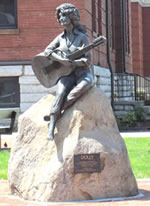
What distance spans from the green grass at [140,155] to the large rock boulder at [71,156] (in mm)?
2292

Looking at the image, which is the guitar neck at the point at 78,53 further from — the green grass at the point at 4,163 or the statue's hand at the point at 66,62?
the green grass at the point at 4,163

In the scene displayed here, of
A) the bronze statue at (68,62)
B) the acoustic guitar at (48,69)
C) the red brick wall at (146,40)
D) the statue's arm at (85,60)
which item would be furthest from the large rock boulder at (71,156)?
the red brick wall at (146,40)

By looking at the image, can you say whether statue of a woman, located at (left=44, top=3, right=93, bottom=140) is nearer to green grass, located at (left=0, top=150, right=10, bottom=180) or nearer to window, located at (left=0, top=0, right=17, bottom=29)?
green grass, located at (left=0, top=150, right=10, bottom=180)

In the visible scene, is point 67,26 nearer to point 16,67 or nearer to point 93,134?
point 93,134

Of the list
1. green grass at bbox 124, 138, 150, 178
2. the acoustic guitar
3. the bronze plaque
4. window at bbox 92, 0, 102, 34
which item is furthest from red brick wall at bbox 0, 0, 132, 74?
the bronze plaque

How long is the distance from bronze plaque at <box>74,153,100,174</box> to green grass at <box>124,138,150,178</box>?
2.50 metres

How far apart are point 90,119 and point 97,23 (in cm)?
1744

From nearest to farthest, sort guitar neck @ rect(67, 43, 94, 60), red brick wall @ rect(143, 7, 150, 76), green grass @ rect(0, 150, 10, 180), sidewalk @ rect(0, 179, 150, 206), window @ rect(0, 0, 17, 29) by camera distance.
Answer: sidewalk @ rect(0, 179, 150, 206) < guitar neck @ rect(67, 43, 94, 60) < green grass @ rect(0, 150, 10, 180) < window @ rect(0, 0, 17, 29) < red brick wall @ rect(143, 7, 150, 76)

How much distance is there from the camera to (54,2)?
1989 centimetres

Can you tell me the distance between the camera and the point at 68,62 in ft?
25.2

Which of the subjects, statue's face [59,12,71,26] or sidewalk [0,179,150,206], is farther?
statue's face [59,12,71,26]

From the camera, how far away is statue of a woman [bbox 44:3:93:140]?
7.58 metres

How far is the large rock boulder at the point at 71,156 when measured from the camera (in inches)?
286

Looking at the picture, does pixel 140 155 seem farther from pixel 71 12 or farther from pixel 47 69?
pixel 71 12
